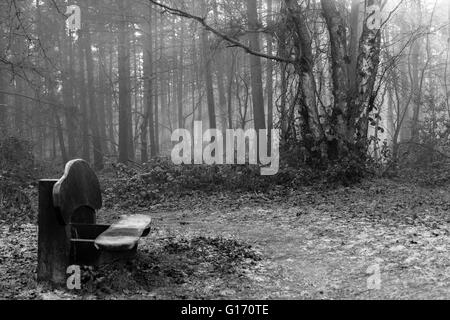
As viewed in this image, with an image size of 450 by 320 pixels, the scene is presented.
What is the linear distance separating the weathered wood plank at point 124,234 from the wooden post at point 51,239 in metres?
0.50

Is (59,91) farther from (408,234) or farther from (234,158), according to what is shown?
(408,234)

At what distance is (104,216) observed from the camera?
10.9 metres

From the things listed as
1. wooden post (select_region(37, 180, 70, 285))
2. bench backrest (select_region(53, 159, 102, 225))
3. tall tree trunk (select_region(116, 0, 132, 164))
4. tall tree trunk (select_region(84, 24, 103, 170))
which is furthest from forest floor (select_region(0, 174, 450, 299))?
tall tree trunk (select_region(84, 24, 103, 170))

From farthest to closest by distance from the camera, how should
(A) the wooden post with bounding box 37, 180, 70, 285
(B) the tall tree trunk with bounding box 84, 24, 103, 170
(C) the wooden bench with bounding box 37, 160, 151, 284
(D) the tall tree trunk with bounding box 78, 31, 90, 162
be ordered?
(D) the tall tree trunk with bounding box 78, 31, 90, 162 < (B) the tall tree trunk with bounding box 84, 24, 103, 170 < (A) the wooden post with bounding box 37, 180, 70, 285 < (C) the wooden bench with bounding box 37, 160, 151, 284

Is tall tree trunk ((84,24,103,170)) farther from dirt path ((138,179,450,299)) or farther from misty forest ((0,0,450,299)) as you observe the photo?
dirt path ((138,179,450,299))

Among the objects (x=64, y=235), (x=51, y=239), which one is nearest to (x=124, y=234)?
(x=64, y=235)

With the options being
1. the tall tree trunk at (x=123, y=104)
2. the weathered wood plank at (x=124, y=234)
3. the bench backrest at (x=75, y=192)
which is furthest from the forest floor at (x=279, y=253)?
the tall tree trunk at (x=123, y=104)

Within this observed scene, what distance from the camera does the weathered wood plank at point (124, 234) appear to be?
457cm

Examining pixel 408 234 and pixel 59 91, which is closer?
pixel 408 234

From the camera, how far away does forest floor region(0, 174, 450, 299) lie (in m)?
5.16

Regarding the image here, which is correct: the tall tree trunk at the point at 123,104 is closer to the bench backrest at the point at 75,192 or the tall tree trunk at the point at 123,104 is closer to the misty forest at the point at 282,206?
the misty forest at the point at 282,206

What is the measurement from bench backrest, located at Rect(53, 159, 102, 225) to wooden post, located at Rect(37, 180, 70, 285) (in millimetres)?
127
